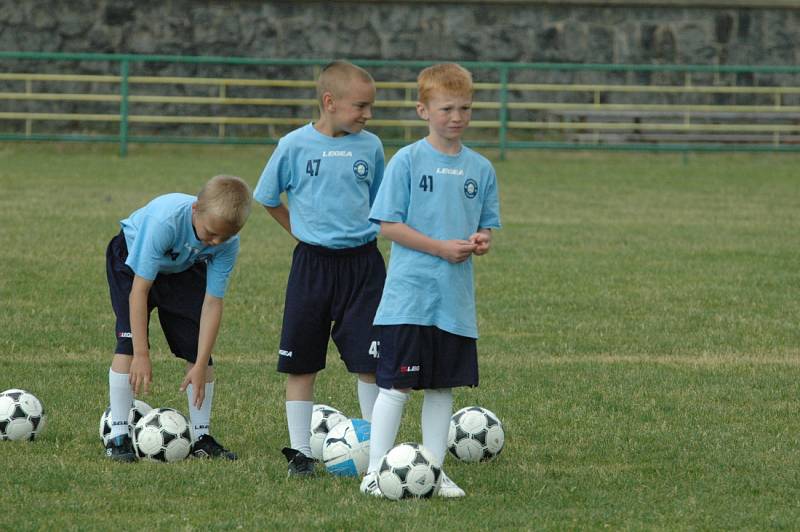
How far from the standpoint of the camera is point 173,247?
5.89 metres

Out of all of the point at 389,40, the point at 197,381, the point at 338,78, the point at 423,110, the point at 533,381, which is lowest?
the point at 533,381

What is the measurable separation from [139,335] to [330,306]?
0.79m

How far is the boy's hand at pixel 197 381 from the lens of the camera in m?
5.88

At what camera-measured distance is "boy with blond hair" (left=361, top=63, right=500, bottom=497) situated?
5371mm

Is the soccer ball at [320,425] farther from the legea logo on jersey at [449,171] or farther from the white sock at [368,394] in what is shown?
the legea logo on jersey at [449,171]

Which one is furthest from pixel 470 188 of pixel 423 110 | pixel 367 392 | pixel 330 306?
pixel 367 392

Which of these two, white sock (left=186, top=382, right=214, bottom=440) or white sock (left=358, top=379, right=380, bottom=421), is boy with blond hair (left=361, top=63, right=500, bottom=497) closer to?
white sock (left=358, top=379, right=380, bottom=421)

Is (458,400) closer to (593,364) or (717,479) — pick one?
(593,364)

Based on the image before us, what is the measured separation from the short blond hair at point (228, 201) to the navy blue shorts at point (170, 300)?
0.65m

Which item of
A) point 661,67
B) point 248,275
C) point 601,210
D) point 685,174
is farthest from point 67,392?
point 661,67

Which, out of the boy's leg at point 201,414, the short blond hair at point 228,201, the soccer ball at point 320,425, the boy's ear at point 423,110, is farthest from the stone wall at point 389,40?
the boy's ear at point 423,110

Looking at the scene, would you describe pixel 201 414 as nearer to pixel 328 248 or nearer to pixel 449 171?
pixel 328 248

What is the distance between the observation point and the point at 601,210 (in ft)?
54.4

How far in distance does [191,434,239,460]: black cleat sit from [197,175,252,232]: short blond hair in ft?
3.34
